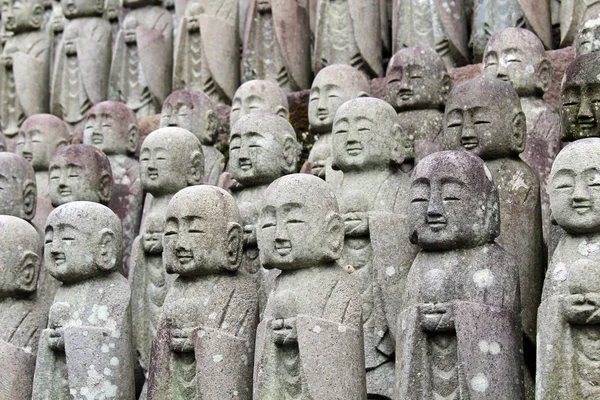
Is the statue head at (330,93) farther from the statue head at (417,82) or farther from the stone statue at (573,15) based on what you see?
the stone statue at (573,15)

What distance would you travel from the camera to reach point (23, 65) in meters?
21.9

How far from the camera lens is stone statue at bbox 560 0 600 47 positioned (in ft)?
56.4

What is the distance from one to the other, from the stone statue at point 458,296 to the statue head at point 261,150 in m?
2.64

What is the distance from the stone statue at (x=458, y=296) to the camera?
41.3 feet

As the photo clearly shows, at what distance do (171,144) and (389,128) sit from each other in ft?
8.28

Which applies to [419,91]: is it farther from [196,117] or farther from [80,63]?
[80,63]

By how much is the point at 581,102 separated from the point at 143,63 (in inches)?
294

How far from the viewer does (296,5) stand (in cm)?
1920

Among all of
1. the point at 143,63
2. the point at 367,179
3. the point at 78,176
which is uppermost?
the point at 143,63

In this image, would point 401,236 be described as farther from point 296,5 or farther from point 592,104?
point 296,5

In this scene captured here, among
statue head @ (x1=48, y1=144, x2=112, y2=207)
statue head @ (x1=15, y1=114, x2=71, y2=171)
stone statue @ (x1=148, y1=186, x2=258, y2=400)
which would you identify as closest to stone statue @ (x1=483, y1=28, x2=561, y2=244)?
stone statue @ (x1=148, y1=186, x2=258, y2=400)

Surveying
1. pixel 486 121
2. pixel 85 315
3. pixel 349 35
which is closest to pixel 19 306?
pixel 85 315

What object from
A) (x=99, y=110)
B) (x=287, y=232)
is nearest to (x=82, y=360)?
(x=287, y=232)

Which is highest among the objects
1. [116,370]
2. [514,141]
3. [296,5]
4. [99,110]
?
[296,5]
